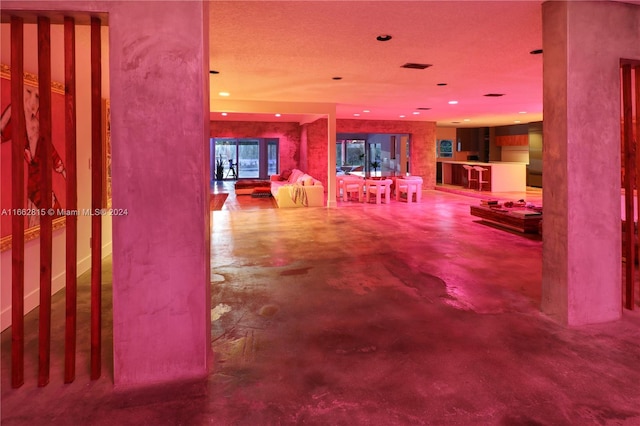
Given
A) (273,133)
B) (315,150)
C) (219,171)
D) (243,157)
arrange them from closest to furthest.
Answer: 1. (315,150)
2. (273,133)
3. (219,171)
4. (243,157)

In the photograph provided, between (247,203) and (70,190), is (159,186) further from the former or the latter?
(247,203)

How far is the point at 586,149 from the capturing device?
3027 mm

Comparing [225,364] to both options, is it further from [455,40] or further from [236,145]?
[236,145]

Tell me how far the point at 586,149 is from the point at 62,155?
15.0ft

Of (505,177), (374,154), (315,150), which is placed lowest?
(505,177)

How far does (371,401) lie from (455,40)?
3.94 m

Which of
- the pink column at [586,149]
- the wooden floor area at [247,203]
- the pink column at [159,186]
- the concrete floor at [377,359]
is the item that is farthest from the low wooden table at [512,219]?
the pink column at [159,186]

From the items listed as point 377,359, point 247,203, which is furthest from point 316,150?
point 377,359

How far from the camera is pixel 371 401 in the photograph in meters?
2.13

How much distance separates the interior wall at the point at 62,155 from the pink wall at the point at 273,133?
901cm

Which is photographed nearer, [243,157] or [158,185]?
[158,185]

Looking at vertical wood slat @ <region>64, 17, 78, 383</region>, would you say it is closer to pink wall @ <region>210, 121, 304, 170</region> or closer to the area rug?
the area rug

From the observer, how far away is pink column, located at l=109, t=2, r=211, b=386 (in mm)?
2215

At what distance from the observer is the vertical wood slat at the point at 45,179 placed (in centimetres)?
221
